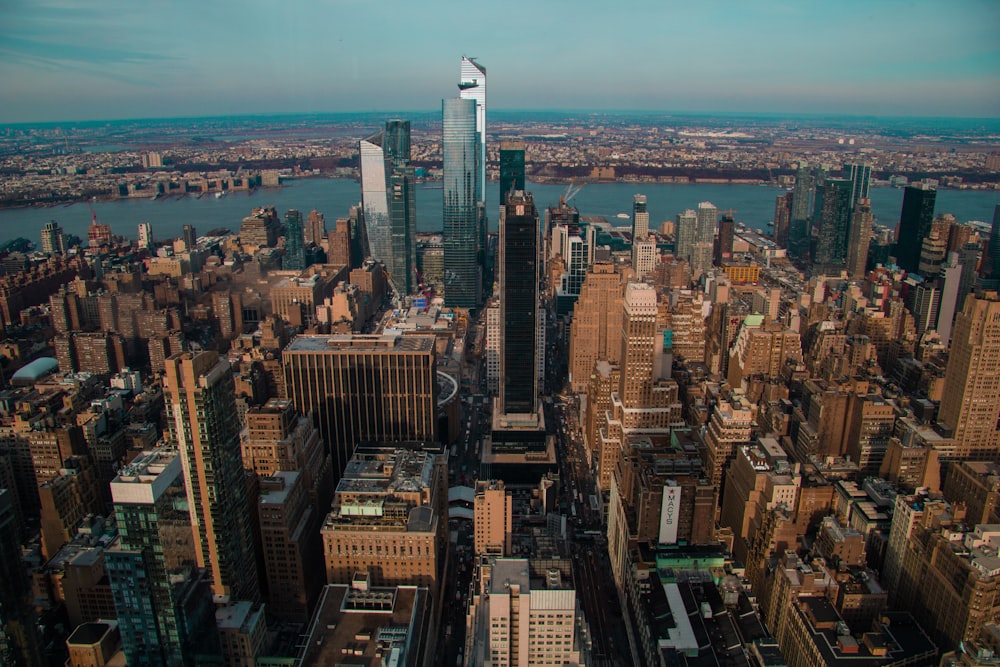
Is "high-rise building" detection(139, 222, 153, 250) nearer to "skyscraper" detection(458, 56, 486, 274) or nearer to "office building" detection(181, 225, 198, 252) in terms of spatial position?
"office building" detection(181, 225, 198, 252)

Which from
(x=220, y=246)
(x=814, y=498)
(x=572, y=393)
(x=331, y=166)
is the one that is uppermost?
(x=331, y=166)

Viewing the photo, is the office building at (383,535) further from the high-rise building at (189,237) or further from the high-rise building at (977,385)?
the high-rise building at (189,237)

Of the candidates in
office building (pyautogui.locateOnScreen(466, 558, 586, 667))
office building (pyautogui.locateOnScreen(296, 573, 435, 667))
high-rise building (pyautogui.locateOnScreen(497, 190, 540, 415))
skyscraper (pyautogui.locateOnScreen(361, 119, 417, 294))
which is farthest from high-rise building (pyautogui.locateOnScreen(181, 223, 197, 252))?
office building (pyautogui.locateOnScreen(466, 558, 586, 667))

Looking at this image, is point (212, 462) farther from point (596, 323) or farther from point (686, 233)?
point (686, 233)

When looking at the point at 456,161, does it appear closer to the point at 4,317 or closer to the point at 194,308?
the point at 194,308

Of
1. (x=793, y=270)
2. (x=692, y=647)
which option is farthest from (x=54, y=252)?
(x=793, y=270)

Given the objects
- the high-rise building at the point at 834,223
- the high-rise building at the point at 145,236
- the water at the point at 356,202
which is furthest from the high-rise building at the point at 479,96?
the high-rise building at the point at 834,223

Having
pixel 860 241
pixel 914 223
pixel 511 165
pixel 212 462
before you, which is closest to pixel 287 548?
pixel 212 462
